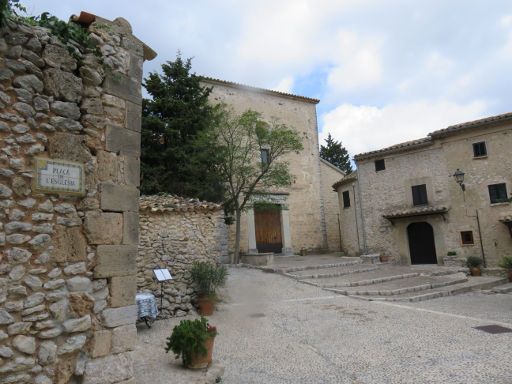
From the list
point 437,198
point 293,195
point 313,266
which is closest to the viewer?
point 313,266

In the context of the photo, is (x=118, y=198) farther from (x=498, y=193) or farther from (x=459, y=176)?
(x=498, y=193)

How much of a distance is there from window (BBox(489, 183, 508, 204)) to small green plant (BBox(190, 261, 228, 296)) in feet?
44.5

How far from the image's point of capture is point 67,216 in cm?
341

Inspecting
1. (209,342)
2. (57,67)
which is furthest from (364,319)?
(57,67)

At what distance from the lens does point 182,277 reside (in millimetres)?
8805

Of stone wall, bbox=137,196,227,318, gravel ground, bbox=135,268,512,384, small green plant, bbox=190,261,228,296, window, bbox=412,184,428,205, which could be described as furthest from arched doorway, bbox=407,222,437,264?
small green plant, bbox=190,261,228,296

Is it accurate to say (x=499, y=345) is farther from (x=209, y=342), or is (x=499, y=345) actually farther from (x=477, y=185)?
(x=477, y=185)

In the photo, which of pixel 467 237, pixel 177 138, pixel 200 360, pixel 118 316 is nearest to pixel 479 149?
pixel 467 237

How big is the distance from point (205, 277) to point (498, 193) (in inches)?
561

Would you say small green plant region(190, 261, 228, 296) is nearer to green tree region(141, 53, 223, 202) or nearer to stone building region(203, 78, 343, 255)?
green tree region(141, 53, 223, 202)

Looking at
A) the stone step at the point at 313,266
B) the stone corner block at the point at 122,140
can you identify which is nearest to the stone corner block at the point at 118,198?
the stone corner block at the point at 122,140

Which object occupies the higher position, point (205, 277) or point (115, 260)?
point (115, 260)

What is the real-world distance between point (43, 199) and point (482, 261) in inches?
679

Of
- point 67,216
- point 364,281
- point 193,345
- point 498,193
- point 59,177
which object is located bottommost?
point 364,281
